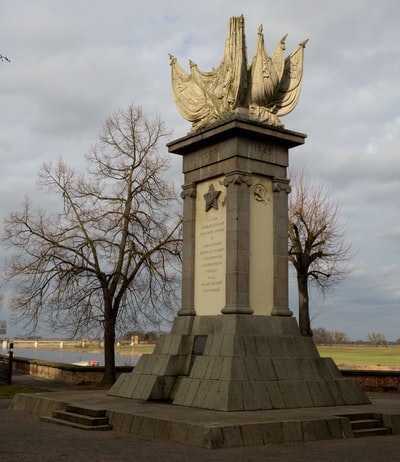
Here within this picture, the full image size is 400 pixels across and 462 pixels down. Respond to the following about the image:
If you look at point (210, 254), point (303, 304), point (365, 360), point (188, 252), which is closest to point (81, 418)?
point (210, 254)

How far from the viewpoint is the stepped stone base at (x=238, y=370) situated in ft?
45.3

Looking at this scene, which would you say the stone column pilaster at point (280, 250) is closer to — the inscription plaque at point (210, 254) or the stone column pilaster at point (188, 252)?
the inscription plaque at point (210, 254)

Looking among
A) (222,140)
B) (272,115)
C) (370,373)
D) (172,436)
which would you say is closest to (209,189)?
(222,140)

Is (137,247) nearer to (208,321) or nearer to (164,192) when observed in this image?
(164,192)

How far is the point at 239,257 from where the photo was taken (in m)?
15.5

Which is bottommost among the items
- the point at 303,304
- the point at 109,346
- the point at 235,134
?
the point at 109,346

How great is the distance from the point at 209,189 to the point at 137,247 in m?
9.67

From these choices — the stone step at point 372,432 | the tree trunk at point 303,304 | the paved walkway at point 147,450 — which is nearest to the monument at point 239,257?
the stone step at point 372,432

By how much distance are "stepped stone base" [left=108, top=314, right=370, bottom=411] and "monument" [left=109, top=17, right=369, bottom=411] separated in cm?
3

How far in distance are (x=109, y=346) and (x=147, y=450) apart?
16.1 metres

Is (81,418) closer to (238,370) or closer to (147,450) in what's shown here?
(147,450)

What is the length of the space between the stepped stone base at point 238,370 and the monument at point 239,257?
0.03 m

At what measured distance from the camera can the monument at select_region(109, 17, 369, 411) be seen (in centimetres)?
1452

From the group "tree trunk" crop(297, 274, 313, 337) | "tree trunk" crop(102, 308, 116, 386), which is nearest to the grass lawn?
"tree trunk" crop(297, 274, 313, 337)
